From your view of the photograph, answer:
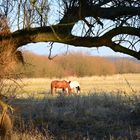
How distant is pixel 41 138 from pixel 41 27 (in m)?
2.82

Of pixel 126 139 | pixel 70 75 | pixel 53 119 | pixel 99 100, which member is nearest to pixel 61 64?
pixel 70 75

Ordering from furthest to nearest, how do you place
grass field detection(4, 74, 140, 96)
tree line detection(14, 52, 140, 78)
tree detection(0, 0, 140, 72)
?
tree line detection(14, 52, 140, 78) → grass field detection(4, 74, 140, 96) → tree detection(0, 0, 140, 72)

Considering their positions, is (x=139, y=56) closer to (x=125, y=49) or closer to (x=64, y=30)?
(x=125, y=49)

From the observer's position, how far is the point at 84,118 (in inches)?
691

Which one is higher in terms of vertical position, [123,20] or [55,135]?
[123,20]

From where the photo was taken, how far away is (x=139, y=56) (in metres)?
11.7

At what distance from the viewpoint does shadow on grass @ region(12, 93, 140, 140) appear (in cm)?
1434

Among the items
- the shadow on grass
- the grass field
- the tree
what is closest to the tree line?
the grass field

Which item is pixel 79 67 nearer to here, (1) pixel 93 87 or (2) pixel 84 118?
(1) pixel 93 87

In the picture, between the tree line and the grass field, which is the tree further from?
the tree line

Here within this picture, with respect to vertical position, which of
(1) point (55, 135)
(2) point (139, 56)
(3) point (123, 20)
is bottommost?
(1) point (55, 135)

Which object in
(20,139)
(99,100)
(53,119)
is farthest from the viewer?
(99,100)

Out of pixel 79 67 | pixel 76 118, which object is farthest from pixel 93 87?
pixel 79 67

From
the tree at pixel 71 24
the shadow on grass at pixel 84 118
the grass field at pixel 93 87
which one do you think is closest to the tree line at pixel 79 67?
the grass field at pixel 93 87
